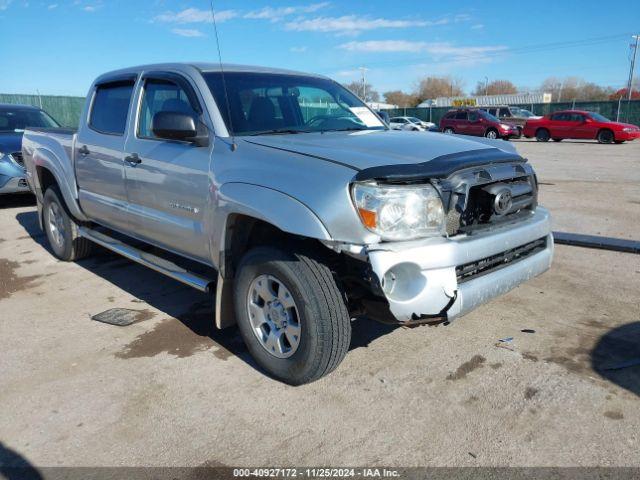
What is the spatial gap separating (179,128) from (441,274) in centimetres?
184

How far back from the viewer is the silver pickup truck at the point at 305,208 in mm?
2637

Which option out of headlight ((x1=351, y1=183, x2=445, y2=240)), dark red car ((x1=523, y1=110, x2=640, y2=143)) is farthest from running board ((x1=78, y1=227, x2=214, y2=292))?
dark red car ((x1=523, y1=110, x2=640, y2=143))

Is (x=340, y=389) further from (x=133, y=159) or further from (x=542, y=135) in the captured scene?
(x=542, y=135)

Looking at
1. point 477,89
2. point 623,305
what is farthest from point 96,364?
point 477,89

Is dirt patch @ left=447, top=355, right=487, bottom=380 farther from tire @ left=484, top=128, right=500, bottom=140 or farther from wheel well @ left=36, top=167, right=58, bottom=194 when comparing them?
tire @ left=484, top=128, right=500, bottom=140

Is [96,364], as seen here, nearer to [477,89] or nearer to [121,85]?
[121,85]

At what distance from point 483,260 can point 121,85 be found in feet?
11.5

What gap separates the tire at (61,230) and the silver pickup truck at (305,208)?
4.56 ft

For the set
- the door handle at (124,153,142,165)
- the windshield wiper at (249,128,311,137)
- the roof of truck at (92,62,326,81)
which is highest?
the roof of truck at (92,62,326,81)

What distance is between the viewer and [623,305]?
416 centimetres

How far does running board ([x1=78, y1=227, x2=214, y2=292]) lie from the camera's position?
3.59 meters

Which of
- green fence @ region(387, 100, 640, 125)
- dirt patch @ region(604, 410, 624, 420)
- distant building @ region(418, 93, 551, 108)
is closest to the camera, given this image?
dirt patch @ region(604, 410, 624, 420)

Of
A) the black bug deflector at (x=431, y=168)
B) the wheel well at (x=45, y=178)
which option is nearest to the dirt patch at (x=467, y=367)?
the black bug deflector at (x=431, y=168)

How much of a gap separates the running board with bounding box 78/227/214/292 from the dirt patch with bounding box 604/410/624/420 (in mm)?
A: 2475
